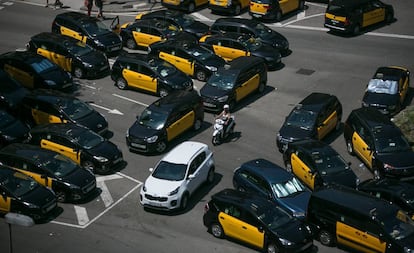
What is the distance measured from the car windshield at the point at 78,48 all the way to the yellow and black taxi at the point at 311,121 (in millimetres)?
12177

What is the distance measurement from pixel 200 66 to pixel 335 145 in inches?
351

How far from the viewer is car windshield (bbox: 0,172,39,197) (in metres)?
27.0

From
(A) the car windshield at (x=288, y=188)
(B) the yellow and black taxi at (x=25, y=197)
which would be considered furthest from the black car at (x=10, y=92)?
(A) the car windshield at (x=288, y=188)

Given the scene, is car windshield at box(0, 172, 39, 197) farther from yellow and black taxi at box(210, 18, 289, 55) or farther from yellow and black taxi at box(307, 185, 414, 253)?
yellow and black taxi at box(210, 18, 289, 55)

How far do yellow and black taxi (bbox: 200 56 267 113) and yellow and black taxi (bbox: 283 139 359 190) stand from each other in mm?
5846

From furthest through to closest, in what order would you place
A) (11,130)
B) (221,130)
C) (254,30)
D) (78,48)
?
(254,30) < (78,48) < (221,130) < (11,130)

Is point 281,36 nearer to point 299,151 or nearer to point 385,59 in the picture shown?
point 385,59

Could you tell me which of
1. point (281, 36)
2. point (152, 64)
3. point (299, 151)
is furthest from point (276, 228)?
point (281, 36)

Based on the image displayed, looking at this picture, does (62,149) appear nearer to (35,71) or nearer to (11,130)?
(11,130)

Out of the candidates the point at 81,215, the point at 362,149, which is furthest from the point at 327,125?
the point at 81,215

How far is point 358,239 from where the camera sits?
25031 millimetres

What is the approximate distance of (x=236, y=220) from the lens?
25.6m

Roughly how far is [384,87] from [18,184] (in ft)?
58.5

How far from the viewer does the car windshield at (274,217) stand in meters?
25.1
